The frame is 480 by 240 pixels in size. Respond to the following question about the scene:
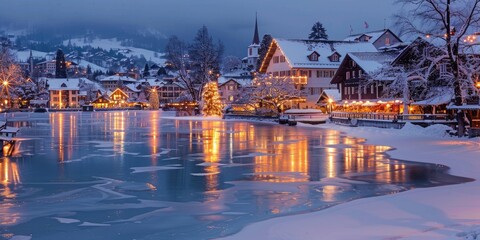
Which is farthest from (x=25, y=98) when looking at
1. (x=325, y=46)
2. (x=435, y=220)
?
(x=435, y=220)

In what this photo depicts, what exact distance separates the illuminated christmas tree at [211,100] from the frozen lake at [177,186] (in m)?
52.1

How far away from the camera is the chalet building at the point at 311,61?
278ft

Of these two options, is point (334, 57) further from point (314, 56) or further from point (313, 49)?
point (313, 49)

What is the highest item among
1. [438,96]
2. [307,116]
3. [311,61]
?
[311,61]

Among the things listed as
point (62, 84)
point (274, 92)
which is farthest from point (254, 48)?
point (274, 92)

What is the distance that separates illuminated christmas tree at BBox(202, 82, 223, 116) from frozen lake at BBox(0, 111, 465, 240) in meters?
52.1

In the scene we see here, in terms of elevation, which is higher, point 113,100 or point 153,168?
point 113,100

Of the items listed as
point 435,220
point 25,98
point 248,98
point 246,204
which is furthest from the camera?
point 25,98

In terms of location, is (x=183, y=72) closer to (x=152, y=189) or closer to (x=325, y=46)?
(x=325, y=46)

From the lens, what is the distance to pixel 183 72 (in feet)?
294

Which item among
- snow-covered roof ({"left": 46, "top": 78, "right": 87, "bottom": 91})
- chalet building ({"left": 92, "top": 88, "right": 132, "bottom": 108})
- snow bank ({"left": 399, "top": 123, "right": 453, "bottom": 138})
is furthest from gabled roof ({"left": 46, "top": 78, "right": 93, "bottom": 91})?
snow bank ({"left": 399, "top": 123, "right": 453, "bottom": 138})

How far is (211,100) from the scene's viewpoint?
81.6m

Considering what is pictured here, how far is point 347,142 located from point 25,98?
392 feet

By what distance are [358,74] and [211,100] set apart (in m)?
23.3
